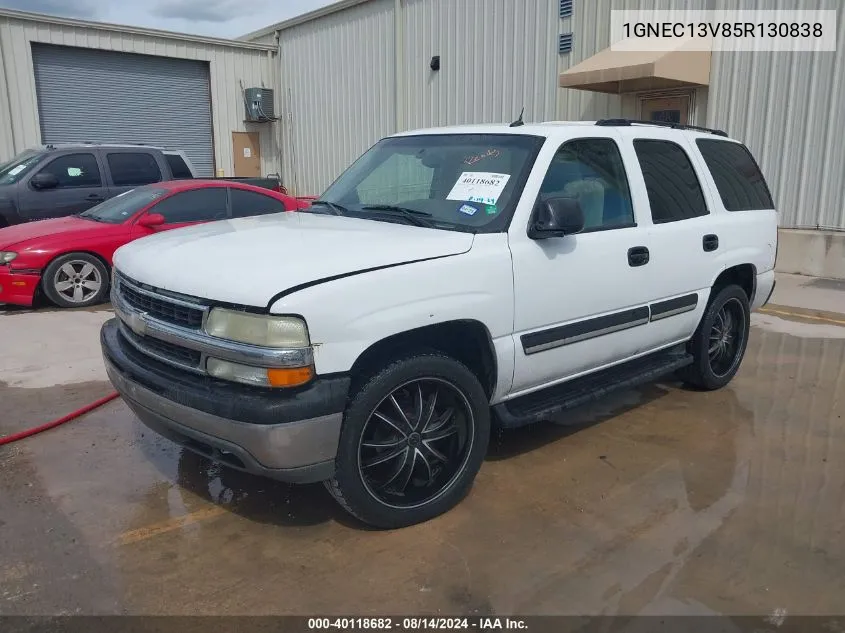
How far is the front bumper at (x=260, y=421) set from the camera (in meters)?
2.82

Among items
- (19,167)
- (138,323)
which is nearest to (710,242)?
(138,323)

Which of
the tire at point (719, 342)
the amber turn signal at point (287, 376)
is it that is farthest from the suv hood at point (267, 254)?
the tire at point (719, 342)

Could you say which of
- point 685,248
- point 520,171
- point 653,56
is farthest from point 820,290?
point 520,171

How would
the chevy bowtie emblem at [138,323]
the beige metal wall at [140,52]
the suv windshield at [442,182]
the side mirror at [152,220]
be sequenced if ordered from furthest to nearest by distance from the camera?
the beige metal wall at [140,52]
the side mirror at [152,220]
the suv windshield at [442,182]
the chevy bowtie emblem at [138,323]

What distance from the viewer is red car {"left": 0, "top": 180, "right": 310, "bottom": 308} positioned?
7785 millimetres

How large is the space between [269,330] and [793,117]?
33.0 feet

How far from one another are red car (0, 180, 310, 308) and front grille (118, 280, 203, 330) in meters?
4.31

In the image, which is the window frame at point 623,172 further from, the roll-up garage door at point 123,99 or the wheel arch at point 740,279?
the roll-up garage door at point 123,99

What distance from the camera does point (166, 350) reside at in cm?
322

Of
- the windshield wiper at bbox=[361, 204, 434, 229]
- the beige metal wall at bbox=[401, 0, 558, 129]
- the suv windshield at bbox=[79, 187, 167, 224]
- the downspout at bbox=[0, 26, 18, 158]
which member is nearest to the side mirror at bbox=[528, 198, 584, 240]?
the windshield wiper at bbox=[361, 204, 434, 229]

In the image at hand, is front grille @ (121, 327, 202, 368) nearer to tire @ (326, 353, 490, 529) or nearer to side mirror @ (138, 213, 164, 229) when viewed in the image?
tire @ (326, 353, 490, 529)

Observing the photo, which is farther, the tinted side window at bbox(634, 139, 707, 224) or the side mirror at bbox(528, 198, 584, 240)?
the tinted side window at bbox(634, 139, 707, 224)

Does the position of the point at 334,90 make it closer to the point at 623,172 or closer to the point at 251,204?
the point at 251,204

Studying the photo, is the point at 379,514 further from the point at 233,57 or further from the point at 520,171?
the point at 233,57
